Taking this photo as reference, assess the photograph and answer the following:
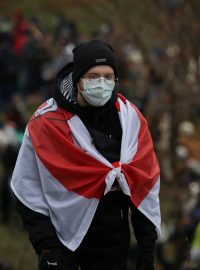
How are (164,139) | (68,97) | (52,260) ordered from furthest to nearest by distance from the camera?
(164,139) → (68,97) → (52,260)

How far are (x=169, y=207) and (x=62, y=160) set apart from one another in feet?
26.1

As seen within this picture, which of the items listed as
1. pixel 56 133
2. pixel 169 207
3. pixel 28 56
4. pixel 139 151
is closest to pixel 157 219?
pixel 139 151

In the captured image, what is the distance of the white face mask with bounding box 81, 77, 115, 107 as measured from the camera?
14.0 ft

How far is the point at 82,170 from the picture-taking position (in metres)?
4.31

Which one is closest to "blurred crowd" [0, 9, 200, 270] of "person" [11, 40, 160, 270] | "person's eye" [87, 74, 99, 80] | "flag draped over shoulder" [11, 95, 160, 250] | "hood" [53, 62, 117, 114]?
"person" [11, 40, 160, 270]

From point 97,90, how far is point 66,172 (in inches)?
17.5

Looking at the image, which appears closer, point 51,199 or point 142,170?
point 51,199

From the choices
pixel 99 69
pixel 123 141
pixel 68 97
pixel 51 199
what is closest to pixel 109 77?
pixel 99 69

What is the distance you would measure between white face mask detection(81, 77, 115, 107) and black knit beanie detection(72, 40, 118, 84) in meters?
0.07

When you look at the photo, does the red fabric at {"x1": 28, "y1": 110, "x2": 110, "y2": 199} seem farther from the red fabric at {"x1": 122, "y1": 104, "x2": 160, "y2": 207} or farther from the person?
the red fabric at {"x1": 122, "y1": 104, "x2": 160, "y2": 207}

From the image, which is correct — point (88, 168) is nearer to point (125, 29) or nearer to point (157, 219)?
point (157, 219)

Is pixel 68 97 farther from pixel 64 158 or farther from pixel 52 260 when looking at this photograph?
pixel 52 260

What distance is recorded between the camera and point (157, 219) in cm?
455

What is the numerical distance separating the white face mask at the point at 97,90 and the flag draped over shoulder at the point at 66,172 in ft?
0.43
